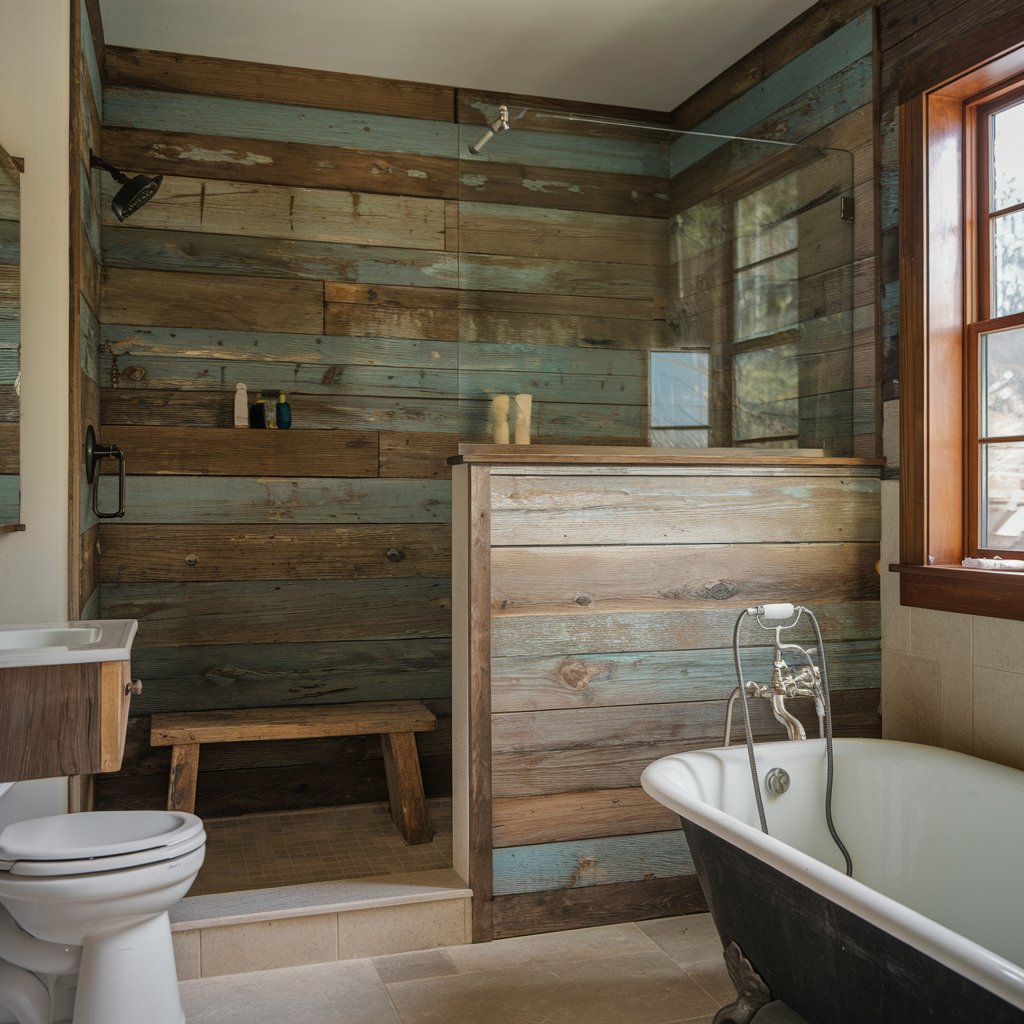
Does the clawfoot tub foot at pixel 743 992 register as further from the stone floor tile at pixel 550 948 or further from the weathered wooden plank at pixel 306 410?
the weathered wooden plank at pixel 306 410

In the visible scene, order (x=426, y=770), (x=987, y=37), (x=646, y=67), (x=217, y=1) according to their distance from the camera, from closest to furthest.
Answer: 1. (x=987, y=37)
2. (x=217, y=1)
3. (x=646, y=67)
4. (x=426, y=770)

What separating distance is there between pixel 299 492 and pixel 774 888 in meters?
2.44

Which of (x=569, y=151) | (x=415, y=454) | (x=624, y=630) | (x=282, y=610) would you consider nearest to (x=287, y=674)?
(x=282, y=610)

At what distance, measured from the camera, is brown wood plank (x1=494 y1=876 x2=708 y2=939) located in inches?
114

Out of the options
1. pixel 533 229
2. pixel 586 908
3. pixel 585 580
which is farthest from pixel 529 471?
pixel 586 908

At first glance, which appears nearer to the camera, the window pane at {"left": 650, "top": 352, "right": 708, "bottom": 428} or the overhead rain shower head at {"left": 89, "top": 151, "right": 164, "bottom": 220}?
the window pane at {"left": 650, "top": 352, "right": 708, "bottom": 428}

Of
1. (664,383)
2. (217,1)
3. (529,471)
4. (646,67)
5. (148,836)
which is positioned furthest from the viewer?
(646,67)

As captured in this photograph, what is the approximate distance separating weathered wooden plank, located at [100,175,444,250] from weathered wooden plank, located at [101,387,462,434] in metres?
0.59

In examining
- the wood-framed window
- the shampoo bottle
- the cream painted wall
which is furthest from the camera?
the shampoo bottle

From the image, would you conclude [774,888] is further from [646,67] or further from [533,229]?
[646,67]

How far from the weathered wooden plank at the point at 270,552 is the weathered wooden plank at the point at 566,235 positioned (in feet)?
4.37

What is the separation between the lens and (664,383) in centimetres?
307

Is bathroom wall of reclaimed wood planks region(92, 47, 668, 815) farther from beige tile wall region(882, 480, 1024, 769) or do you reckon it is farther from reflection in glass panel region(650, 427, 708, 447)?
beige tile wall region(882, 480, 1024, 769)

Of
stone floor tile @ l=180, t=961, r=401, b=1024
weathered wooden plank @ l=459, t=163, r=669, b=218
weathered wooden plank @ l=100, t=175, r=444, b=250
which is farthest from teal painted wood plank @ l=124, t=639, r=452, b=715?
weathered wooden plank @ l=459, t=163, r=669, b=218
